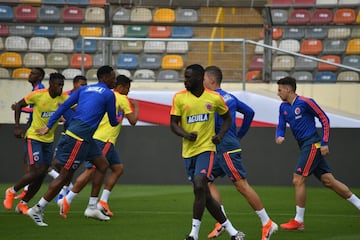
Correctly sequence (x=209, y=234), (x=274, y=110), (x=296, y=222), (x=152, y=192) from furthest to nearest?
1. (x=274, y=110)
2. (x=152, y=192)
3. (x=296, y=222)
4. (x=209, y=234)

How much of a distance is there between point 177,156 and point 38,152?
281 inches

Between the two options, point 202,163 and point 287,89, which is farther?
point 287,89

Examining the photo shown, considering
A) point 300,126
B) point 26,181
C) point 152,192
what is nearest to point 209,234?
point 300,126

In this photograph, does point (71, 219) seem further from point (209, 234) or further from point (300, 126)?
point (300, 126)

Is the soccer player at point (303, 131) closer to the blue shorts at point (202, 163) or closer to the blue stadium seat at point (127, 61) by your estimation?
the blue shorts at point (202, 163)

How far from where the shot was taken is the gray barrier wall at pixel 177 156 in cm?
2012

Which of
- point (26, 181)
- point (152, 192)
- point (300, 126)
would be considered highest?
point (300, 126)

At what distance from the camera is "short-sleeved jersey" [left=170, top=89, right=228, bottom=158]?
1005 centimetres

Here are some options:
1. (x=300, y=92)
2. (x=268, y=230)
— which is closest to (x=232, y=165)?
(x=268, y=230)

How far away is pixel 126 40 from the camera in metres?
20.7

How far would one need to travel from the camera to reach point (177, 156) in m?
20.5

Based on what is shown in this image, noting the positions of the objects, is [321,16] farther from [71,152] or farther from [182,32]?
[71,152]

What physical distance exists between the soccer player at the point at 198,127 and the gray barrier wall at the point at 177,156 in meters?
10.2

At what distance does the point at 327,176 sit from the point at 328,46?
10589 millimetres
